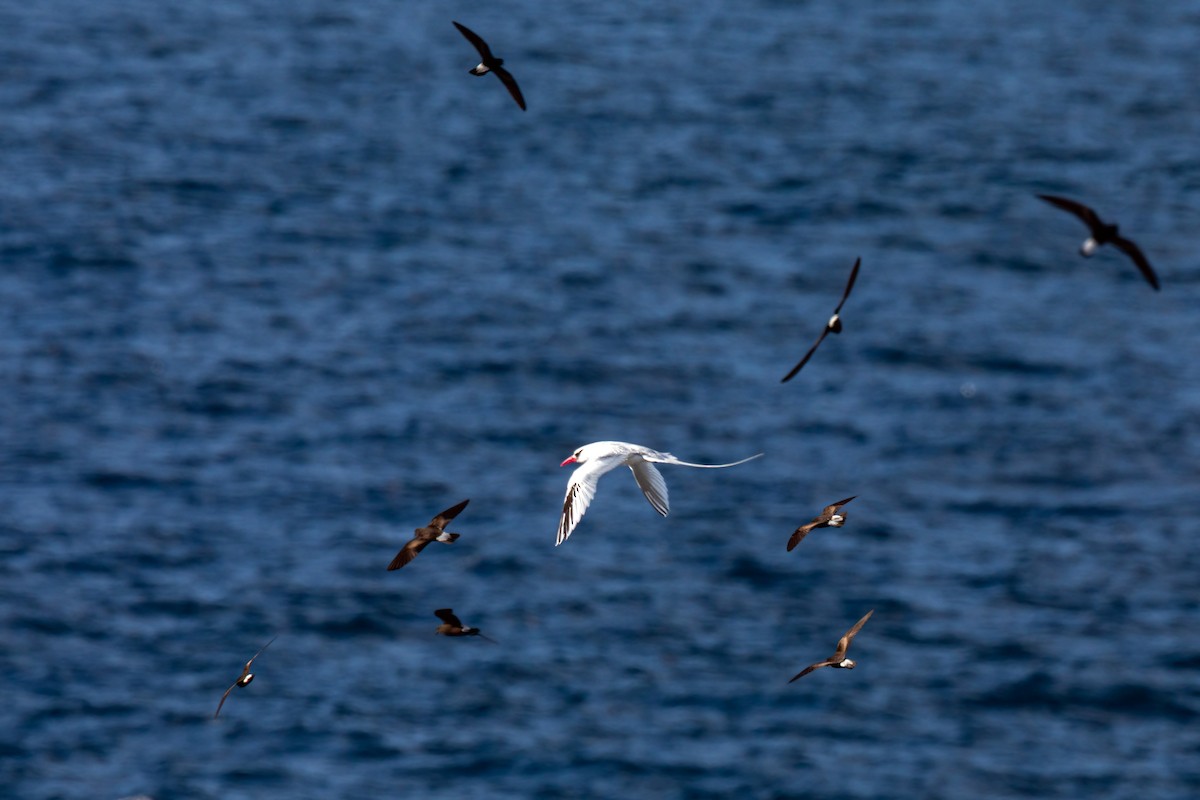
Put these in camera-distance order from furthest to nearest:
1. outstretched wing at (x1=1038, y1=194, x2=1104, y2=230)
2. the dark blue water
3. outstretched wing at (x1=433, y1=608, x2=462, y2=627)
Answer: the dark blue water, outstretched wing at (x1=433, y1=608, x2=462, y2=627), outstretched wing at (x1=1038, y1=194, x2=1104, y2=230)

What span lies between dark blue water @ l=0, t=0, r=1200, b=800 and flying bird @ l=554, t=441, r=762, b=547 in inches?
633

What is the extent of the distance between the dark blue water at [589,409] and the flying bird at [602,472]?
16079mm

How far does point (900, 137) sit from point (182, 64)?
84.5 feet

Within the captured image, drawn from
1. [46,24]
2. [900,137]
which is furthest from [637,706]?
[46,24]

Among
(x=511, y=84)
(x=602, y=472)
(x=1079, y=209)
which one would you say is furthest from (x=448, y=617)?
(x=1079, y=209)

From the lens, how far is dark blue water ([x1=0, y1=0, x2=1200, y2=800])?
1176 inches

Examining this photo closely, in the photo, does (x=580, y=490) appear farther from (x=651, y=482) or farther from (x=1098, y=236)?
(x=1098, y=236)

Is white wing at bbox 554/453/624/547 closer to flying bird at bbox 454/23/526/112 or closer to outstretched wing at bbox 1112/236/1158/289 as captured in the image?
flying bird at bbox 454/23/526/112

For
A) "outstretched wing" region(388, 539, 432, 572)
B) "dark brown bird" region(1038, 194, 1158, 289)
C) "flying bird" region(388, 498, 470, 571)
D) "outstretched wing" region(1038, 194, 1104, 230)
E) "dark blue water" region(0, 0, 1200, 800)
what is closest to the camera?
"dark brown bird" region(1038, 194, 1158, 289)

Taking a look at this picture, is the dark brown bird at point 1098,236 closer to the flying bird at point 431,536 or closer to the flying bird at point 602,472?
the flying bird at point 602,472

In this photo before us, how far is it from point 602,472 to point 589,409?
89.6ft

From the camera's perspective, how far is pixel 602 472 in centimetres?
1178

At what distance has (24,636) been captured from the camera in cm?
3128

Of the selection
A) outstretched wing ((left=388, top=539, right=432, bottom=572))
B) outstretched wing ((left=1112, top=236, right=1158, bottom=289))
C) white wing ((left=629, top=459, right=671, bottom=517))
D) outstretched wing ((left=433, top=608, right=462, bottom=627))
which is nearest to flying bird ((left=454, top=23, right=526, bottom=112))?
outstretched wing ((left=388, top=539, right=432, bottom=572))
